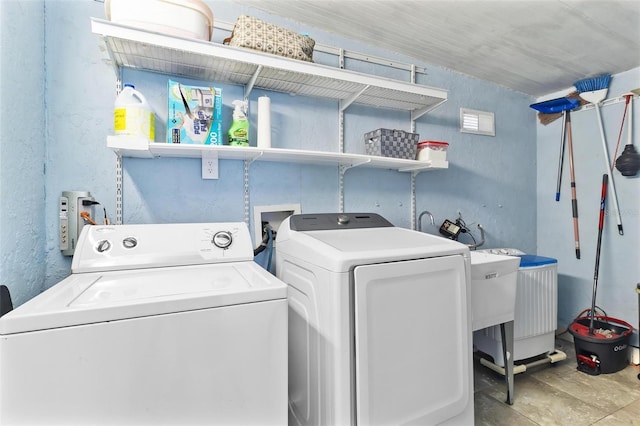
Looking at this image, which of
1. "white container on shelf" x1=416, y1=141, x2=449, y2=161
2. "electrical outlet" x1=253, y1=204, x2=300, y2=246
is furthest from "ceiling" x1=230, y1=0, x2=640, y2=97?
"electrical outlet" x1=253, y1=204, x2=300, y2=246

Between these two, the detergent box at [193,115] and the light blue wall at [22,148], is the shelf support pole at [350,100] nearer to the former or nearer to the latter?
the detergent box at [193,115]

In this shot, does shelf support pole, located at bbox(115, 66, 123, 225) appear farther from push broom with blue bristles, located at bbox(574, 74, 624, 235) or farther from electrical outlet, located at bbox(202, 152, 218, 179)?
push broom with blue bristles, located at bbox(574, 74, 624, 235)

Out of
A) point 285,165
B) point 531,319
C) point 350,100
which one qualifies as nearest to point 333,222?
point 285,165

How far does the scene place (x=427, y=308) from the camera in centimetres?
136

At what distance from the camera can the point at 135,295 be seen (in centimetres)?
97

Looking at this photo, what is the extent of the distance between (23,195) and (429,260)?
1.68 metres

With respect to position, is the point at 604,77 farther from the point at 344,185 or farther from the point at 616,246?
the point at 344,185

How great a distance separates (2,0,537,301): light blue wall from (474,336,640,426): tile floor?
1117 millimetres

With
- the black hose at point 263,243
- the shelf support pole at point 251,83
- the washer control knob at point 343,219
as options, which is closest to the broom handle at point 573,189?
the washer control knob at point 343,219

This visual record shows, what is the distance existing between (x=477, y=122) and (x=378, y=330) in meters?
2.41

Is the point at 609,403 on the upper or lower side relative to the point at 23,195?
lower

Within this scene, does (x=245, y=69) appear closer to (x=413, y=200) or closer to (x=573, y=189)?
(x=413, y=200)

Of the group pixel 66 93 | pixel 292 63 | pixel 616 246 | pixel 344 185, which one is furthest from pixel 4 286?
pixel 616 246

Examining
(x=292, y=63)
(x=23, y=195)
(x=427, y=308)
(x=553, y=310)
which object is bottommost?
(x=553, y=310)
